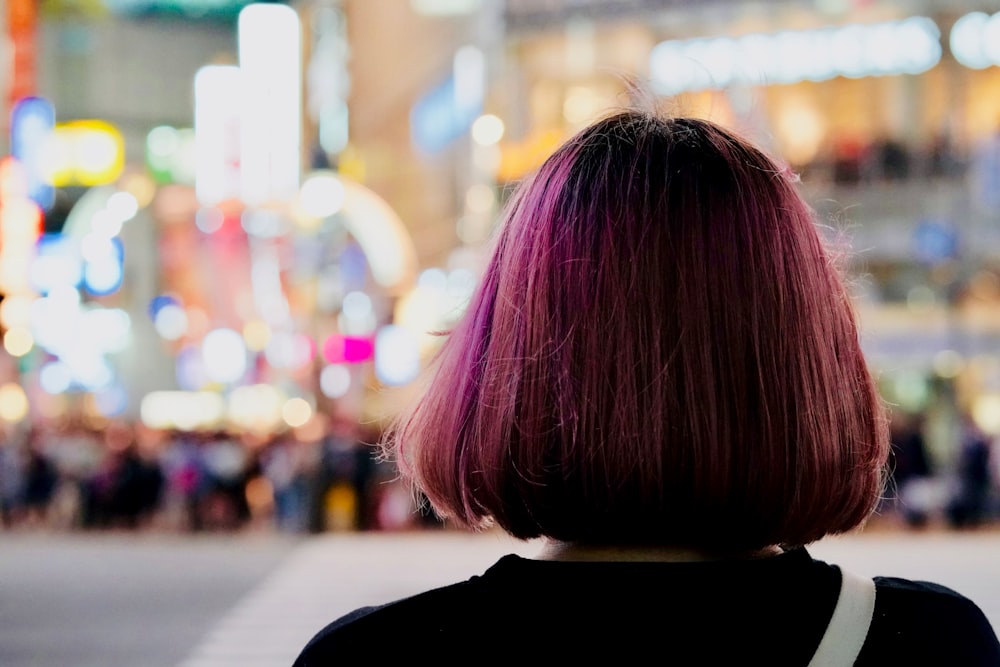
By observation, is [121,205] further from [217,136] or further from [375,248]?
[375,248]

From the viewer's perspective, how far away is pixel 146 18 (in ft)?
145

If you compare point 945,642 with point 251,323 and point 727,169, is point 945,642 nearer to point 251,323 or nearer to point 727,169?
point 727,169

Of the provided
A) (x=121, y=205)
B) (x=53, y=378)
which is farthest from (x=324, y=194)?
(x=53, y=378)

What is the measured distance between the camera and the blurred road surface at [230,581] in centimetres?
960

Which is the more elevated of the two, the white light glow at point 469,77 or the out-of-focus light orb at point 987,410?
the white light glow at point 469,77

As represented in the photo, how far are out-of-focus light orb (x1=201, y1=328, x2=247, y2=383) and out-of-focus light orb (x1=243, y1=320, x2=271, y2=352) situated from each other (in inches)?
8.7

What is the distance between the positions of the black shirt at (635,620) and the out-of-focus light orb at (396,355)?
2093 cm

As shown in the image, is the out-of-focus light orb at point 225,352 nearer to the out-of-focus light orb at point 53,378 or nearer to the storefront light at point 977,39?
the out-of-focus light orb at point 53,378

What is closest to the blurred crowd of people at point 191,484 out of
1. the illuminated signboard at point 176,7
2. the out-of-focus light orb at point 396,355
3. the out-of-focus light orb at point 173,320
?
the out-of-focus light orb at point 396,355

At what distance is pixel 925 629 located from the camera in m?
1.38

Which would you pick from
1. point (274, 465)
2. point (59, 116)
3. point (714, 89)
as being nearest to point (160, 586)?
point (274, 465)

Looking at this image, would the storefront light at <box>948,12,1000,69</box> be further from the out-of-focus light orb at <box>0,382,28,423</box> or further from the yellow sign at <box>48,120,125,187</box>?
the out-of-focus light orb at <box>0,382,28,423</box>

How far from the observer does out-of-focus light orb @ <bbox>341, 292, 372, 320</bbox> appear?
25312mm

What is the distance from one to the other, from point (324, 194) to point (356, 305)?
309 cm
